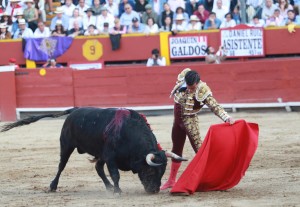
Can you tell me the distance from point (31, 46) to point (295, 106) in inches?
210

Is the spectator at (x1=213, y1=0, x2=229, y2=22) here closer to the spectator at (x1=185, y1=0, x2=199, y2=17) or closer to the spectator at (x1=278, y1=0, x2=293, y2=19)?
the spectator at (x1=185, y1=0, x2=199, y2=17)

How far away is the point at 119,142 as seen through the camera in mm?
8180

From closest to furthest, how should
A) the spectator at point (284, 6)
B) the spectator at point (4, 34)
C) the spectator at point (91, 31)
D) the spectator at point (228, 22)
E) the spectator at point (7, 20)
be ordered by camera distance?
the spectator at point (284, 6)
the spectator at point (228, 22)
the spectator at point (91, 31)
the spectator at point (7, 20)
the spectator at point (4, 34)

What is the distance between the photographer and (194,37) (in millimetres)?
17297

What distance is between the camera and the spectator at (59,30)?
1772cm

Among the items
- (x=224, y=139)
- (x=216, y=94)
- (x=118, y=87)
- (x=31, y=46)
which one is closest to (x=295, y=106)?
(x=216, y=94)

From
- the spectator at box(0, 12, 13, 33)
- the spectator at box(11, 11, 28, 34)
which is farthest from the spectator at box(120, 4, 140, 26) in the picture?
the spectator at box(0, 12, 13, 33)

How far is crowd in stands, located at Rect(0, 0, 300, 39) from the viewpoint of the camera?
17.0m

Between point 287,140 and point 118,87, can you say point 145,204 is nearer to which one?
point 287,140

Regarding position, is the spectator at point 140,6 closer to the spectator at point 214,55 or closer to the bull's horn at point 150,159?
the spectator at point 214,55

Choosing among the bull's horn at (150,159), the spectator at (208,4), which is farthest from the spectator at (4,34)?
the bull's horn at (150,159)

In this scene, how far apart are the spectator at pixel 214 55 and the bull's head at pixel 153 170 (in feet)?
29.1

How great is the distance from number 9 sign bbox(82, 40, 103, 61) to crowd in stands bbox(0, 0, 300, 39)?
19 cm

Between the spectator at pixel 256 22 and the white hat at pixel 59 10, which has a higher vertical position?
the white hat at pixel 59 10
